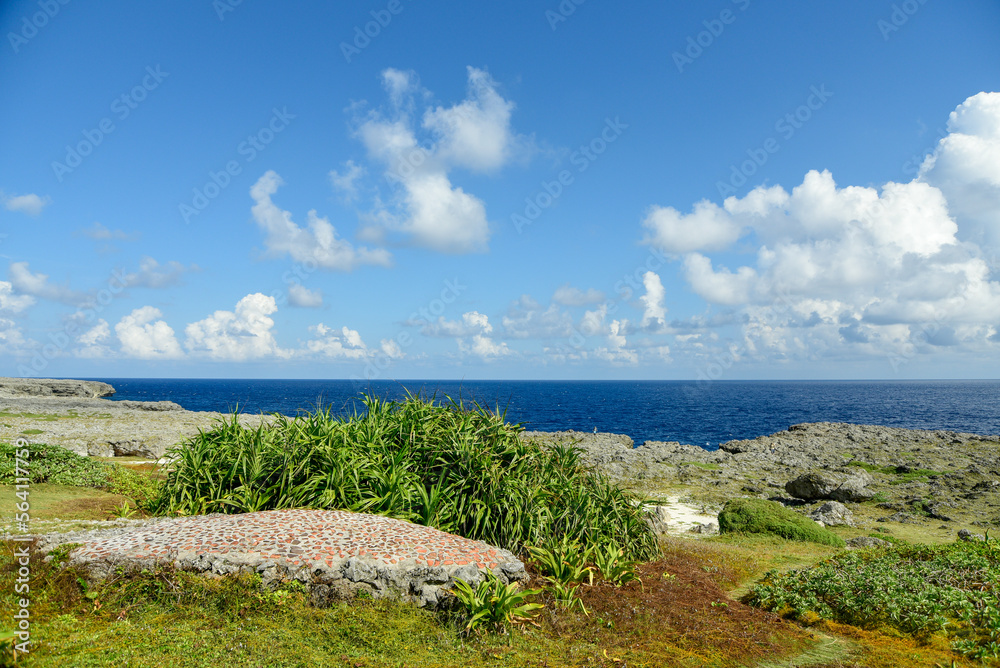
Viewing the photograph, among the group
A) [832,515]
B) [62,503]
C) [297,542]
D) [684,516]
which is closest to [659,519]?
[684,516]

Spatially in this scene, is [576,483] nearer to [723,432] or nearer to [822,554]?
[822,554]

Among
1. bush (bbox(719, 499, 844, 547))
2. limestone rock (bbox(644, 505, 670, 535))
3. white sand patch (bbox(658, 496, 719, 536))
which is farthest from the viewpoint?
white sand patch (bbox(658, 496, 719, 536))

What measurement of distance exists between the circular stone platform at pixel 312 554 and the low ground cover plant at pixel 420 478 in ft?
3.85

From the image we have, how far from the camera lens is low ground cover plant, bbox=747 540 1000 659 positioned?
6738 millimetres

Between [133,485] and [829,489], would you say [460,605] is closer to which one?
[133,485]

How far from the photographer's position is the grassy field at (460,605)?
5.66m

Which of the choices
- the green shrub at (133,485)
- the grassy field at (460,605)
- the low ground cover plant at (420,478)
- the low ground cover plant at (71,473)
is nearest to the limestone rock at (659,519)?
the grassy field at (460,605)

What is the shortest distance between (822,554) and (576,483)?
230 inches

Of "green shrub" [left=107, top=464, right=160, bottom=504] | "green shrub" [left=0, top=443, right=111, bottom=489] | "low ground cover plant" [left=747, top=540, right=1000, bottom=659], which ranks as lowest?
"low ground cover plant" [left=747, top=540, right=1000, bottom=659]

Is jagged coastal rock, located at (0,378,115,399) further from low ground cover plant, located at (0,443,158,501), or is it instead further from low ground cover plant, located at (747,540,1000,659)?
low ground cover plant, located at (747,540,1000,659)

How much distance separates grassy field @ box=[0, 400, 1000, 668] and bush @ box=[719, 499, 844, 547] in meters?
1.55

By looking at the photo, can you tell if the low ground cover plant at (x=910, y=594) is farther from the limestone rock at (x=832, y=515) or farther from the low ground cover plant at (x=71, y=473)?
the low ground cover plant at (x=71, y=473)

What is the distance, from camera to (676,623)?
7027 mm

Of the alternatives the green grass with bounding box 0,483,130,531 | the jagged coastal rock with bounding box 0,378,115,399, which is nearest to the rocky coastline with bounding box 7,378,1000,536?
the green grass with bounding box 0,483,130,531
